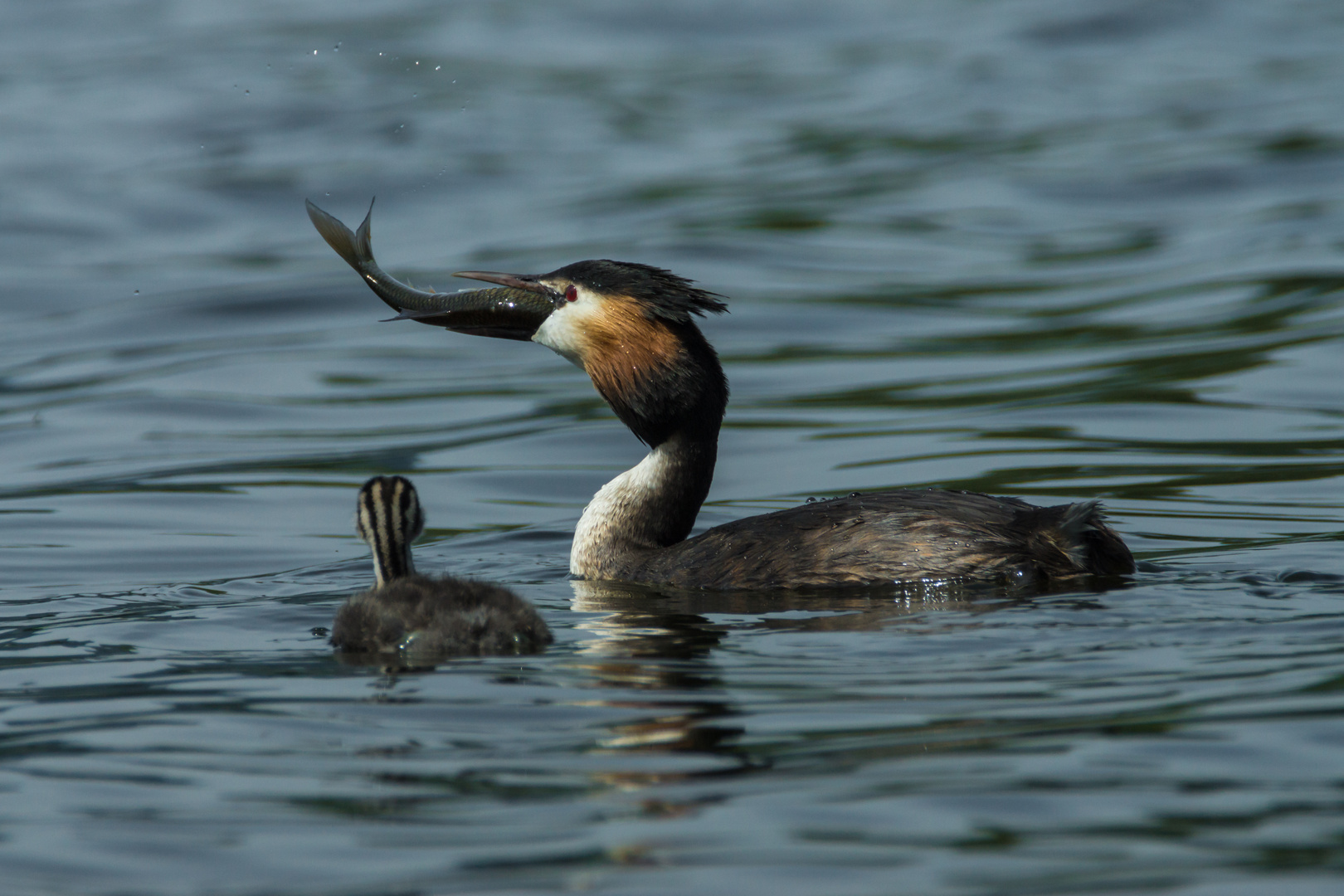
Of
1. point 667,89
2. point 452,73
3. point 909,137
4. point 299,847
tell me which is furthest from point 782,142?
point 299,847

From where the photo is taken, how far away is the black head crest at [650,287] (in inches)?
320

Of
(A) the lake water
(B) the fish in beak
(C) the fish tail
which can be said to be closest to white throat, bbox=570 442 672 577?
(A) the lake water

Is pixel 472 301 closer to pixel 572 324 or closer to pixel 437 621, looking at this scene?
pixel 572 324

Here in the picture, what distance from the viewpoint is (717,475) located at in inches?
→ 455

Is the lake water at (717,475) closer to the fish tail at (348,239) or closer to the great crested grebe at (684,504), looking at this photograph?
the great crested grebe at (684,504)

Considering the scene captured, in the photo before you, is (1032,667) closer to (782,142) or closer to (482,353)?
(482,353)

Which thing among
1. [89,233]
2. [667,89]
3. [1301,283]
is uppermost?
[667,89]

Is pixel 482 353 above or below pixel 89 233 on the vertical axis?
below

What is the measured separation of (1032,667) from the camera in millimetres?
6016

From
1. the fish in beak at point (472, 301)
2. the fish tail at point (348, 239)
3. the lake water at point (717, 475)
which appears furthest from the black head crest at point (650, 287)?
the lake water at point (717, 475)

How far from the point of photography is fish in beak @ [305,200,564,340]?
27.7ft

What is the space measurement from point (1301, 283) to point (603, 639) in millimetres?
10854

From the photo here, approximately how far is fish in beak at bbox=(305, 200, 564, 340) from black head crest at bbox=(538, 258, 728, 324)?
168mm

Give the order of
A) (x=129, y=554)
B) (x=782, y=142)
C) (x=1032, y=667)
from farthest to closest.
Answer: (x=782, y=142) < (x=129, y=554) < (x=1032, y=667)
